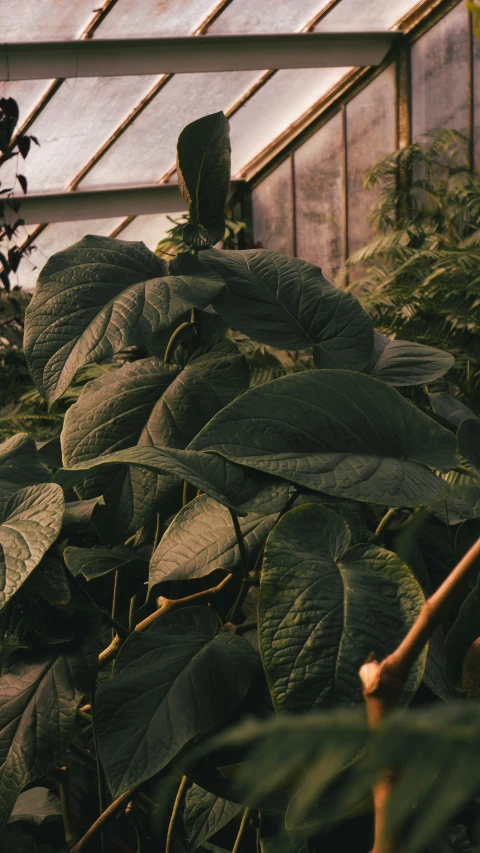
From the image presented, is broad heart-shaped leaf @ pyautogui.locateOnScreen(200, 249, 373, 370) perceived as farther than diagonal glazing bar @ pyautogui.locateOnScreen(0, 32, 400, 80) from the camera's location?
No

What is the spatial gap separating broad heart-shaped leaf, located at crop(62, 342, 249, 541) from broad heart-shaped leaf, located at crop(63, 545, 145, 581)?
0.06 feet

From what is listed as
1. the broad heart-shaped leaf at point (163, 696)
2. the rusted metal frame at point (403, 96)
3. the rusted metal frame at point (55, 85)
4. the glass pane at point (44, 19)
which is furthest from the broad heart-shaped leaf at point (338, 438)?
the rusted metal frame at point (403, 96)

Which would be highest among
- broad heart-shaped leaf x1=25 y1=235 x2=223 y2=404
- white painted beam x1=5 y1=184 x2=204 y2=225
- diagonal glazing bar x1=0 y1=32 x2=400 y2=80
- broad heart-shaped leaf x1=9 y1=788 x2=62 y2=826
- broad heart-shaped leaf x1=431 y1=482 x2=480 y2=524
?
diagonal glazing bar x1=0 y1=32 x2=400 y2=80

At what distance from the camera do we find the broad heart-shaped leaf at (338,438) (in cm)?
42

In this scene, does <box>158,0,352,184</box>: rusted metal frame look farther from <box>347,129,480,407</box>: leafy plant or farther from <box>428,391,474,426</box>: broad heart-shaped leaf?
<box>428,391,474,426</box>: broad heart-shaped leaf

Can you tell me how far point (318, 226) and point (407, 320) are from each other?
11.7ft

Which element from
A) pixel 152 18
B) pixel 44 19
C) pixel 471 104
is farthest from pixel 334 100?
pixel 44 19

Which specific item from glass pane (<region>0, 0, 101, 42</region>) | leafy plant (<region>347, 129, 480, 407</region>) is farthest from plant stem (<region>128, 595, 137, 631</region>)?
glass pane (<region>0, 0, 101, 42</region>)

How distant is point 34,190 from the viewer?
250 inches

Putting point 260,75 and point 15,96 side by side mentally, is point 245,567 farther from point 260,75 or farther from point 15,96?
point 260,75

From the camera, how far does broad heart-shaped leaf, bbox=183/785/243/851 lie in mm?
528

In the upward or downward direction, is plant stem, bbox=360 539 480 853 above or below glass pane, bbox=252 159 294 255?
below

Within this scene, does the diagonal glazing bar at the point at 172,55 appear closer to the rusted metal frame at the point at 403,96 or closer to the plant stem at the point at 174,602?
the rusted metal frame at the point at 403,96

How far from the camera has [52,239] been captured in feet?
22.6
